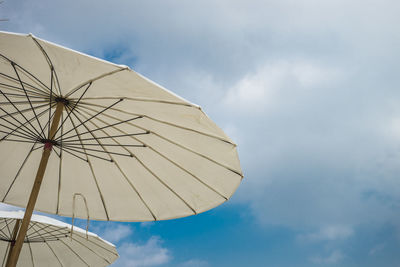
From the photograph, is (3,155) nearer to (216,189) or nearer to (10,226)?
(216,189)

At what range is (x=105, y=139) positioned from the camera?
5.09 m

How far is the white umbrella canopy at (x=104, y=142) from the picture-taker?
12.1ft

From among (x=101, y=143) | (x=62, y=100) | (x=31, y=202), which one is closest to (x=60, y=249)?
(x=101, y=143)

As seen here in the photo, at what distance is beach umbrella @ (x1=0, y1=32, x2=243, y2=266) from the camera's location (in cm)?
371

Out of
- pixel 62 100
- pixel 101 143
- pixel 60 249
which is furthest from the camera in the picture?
pixel 60 249

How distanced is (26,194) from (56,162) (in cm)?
90

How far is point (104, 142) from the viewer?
5078 millimetres

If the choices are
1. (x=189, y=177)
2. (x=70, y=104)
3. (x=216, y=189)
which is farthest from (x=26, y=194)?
(x=216, y=189)

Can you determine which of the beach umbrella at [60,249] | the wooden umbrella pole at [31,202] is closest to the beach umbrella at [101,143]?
the wooden umbrella pole at [31,202]

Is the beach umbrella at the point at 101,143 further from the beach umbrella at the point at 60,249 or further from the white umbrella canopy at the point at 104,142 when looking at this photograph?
the beach umbrella at the point at 60,249

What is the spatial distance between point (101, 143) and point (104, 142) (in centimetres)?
5

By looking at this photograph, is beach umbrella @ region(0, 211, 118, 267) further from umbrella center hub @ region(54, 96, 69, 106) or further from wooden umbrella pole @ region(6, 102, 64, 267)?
umbrella center hub @ region(54, 96, 69, 106)

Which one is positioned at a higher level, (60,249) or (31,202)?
(60,249)

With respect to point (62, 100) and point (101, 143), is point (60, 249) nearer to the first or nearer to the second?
point (101, 143)
